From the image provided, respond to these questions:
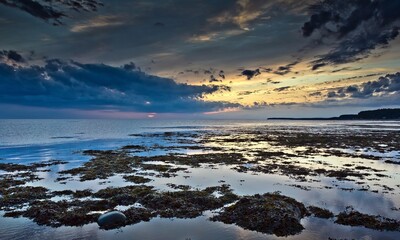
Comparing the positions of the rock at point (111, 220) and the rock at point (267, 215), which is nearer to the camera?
the rock at point (267, 215)

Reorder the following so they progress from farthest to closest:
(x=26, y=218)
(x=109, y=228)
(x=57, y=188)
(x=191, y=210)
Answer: (x=57, y=188), (x=191, y=210), (x=26, y=218), (x=109, y=228)

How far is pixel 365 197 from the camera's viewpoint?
23188mm

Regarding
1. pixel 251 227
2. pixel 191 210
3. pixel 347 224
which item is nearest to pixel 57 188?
pixel 191 210

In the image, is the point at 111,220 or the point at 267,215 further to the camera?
the point at 267,215

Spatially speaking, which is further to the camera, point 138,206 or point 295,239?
point 138,206

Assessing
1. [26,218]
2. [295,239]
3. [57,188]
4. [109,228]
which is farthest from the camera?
[57,188]

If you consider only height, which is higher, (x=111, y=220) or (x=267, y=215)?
(x=267, y=215)

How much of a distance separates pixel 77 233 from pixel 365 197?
2099 cm

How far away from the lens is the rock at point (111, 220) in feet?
55.5

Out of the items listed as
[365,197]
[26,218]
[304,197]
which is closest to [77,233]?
[26,218]

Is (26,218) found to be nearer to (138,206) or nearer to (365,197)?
(138,206)

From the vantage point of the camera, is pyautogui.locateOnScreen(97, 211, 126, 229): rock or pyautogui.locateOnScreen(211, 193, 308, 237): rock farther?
pyautogui.locateOnScreen(97, 211, 126, 229): rock

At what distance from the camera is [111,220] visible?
1717cm

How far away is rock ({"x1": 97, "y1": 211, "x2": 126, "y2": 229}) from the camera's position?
1691 centimetres
